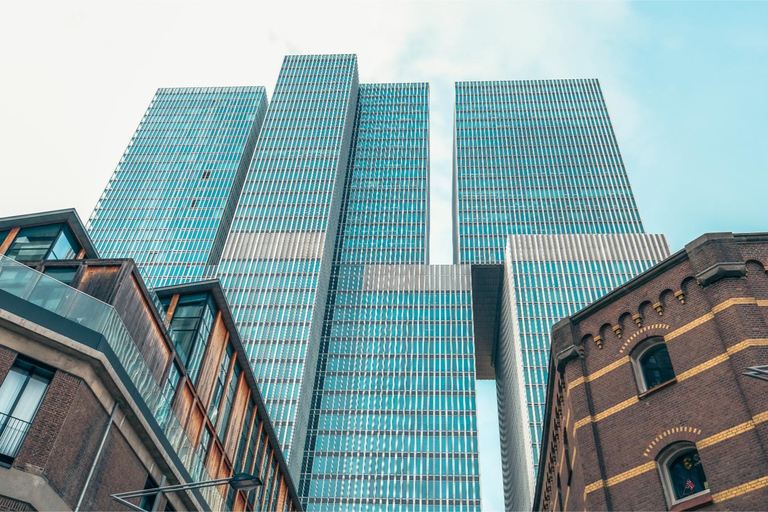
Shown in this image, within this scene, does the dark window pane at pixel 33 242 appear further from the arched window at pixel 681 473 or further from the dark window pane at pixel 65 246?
the arched window at pixel 681 473

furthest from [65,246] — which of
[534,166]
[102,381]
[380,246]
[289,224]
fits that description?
[534,166]

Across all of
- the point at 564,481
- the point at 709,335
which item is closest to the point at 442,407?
the point at 564,481

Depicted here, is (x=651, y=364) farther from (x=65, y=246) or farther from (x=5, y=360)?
(x=65, y=246)

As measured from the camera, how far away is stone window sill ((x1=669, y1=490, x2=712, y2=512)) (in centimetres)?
1820

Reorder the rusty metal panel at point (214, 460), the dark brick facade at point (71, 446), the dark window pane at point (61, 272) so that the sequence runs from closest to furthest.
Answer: the dark brick facade at point (71, 446) < the dark window pane at point (61, 272) < the rusty metal panel at point (214, 460)

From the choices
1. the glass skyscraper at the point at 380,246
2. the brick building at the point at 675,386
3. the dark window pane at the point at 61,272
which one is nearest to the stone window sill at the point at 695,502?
the brick building at the point at 675,386

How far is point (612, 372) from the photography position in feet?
76.7

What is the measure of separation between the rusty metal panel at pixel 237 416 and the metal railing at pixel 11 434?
17430 mm

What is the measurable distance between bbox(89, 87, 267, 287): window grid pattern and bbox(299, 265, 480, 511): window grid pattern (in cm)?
2831

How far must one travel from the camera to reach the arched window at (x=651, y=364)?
71.8 feet

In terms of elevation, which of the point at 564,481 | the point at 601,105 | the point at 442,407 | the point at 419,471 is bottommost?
the point at 564,481

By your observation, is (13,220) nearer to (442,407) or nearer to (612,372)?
(612,372)

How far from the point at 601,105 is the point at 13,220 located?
128m

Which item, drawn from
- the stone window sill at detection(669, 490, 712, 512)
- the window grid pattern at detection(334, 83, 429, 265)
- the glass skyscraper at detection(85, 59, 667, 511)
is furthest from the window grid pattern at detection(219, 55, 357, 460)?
the stone window sill at detection(669, 490, 712, 512)
